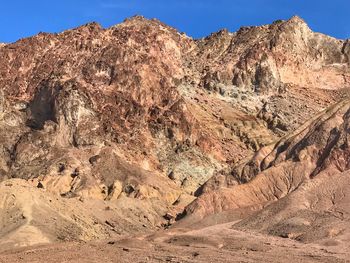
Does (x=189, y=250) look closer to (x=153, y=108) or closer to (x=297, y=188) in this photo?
(x=297, y=188)

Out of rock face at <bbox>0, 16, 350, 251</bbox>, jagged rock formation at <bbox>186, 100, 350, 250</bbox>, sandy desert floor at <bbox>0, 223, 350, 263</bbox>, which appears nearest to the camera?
sandy desert floor at <bbox>0, 223, 350, 263</bbox>

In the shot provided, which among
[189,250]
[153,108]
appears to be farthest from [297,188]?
[153,108]

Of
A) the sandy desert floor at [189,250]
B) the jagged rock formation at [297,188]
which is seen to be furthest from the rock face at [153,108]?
the sandy desert floor at [189,250]

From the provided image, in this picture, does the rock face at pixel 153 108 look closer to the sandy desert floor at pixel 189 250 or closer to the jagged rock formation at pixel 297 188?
the jagged rock formation at pixel 297 188

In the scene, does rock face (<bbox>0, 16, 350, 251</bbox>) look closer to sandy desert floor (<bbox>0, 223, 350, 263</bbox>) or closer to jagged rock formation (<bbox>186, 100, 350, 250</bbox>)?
jagged rock formation (<bbox>186, 100, 350, 250</bbox>)

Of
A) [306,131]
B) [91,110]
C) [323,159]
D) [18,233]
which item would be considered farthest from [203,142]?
[18,233]

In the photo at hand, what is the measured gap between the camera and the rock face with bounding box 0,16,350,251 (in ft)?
307

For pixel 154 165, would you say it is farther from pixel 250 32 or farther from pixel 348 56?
pixel 348 56

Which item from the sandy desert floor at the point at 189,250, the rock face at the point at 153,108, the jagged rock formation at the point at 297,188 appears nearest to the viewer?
the sandy desert floor at the point at 189,250

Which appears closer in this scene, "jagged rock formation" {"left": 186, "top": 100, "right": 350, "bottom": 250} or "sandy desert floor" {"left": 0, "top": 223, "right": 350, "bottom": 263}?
"sandy desert floor" {"left": 0, "top": 223, "right": 350, "bottom": 263}

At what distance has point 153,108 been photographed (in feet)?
390

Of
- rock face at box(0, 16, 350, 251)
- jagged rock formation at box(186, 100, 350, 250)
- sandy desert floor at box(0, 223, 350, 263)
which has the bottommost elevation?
sandy desert floor at box(0, 223, 350, 263)

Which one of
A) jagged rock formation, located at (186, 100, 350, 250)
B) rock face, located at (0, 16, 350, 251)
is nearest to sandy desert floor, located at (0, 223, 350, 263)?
jagged rock formation, located at (186, 100, 350, 250)

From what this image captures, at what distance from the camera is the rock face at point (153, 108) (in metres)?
93.7
